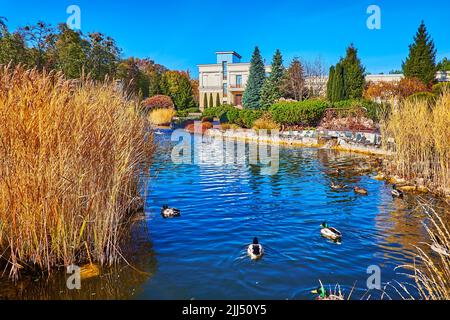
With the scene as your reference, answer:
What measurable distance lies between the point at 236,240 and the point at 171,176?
611 centimetres

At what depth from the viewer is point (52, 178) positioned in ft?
14.3

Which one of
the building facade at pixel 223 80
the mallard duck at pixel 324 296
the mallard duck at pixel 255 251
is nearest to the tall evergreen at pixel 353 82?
the building facade at pixel 223 80

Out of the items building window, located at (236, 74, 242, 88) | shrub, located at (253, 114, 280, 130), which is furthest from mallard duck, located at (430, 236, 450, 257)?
building window, located at (236, 74, 242, 88)

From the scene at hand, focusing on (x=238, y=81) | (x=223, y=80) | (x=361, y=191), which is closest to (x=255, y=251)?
(x=361, y=191)

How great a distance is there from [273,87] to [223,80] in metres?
20.7

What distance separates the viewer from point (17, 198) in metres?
4.33

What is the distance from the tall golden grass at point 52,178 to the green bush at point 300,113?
21.0 meters

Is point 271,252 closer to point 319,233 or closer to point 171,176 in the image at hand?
point 319,233

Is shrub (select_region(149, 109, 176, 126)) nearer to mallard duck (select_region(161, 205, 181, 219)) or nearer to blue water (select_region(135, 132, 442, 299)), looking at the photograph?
blue water (select_region(135, 132, 442, 299))

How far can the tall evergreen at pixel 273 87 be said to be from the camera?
33.8 meters

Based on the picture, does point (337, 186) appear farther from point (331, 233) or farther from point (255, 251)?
point (255, 251)

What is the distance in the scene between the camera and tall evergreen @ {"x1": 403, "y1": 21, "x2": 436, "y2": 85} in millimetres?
30438

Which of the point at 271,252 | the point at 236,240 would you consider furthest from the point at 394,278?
the point at 236,240

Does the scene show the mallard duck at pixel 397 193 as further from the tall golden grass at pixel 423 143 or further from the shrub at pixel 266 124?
the shrub at pixel 266 124
